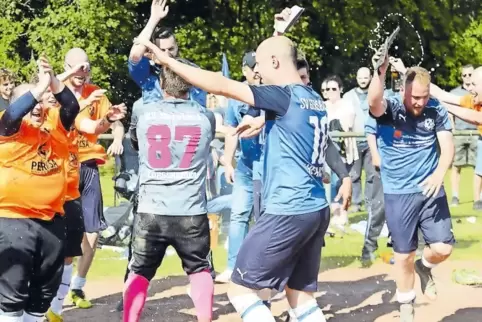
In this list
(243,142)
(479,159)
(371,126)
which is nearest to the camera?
(371,126)

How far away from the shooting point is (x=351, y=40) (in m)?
27.9

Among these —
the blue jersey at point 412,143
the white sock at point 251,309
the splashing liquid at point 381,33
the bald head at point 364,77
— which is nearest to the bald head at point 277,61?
the white sock at point 251,309

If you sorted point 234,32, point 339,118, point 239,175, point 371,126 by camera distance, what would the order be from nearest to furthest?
point 371,126, point 239,175, point 339,118, point 234,32

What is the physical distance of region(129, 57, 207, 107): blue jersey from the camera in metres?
7.36

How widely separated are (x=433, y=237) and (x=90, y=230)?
2.94 metres

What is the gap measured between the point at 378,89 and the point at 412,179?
38.0 inches

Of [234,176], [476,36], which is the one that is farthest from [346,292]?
[476,36]

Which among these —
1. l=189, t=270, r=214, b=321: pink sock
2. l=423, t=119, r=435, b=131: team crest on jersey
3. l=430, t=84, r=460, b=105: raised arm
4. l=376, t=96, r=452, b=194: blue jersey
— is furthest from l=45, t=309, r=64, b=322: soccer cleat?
l=430, t=84, r=460, b=105: raised arm

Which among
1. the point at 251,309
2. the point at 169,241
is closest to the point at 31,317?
the point at 169,241

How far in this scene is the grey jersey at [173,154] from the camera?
255 inches

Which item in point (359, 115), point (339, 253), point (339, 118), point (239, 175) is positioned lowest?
point (339, 253)

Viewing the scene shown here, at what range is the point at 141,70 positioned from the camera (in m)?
7.45

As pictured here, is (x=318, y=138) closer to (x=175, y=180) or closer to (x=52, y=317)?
(x=175, y=180)

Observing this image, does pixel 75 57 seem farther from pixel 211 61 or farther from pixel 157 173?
pixel 211 61
